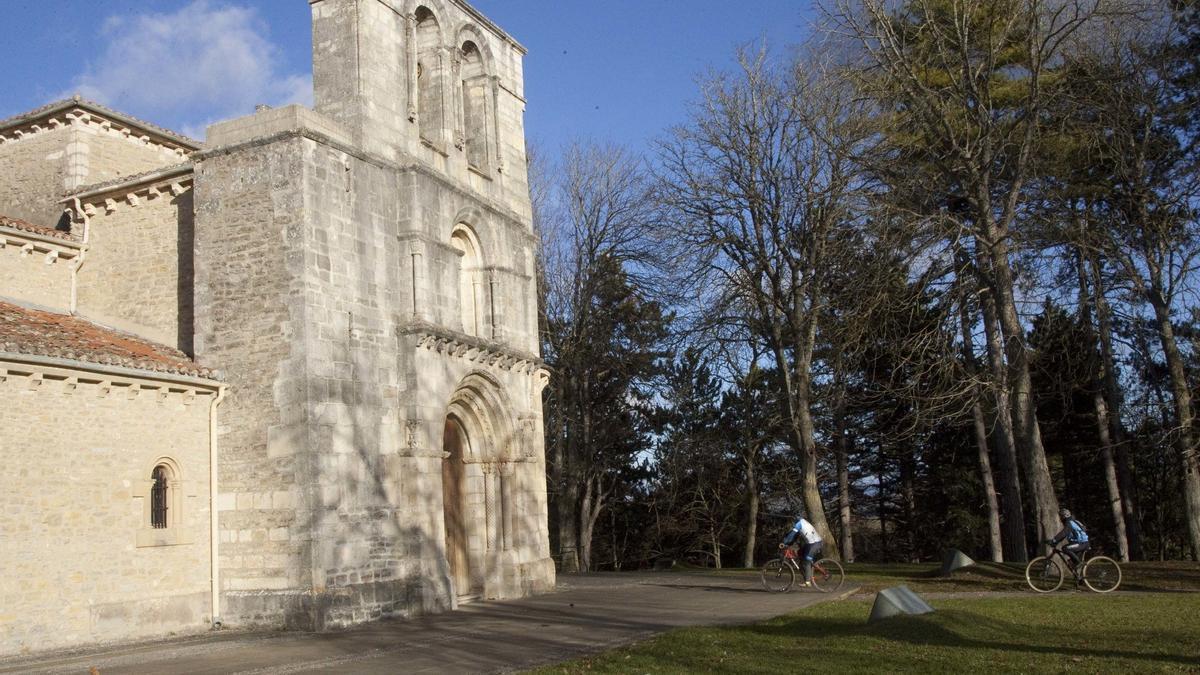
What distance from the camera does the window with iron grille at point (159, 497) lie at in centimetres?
1467

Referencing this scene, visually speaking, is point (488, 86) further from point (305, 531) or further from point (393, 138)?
point (305, 531)

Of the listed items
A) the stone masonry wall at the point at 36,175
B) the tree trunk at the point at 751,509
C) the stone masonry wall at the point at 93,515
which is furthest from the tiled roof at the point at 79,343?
the tree trunk at the point at 751,509

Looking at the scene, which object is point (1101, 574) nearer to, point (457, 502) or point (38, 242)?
point (457, 502)

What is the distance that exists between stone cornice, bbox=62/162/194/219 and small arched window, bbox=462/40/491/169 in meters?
5.72

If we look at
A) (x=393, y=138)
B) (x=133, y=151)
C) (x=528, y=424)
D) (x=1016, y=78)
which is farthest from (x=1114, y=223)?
(x=133, y=151)

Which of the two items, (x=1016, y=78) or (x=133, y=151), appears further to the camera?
(x=1016, y=78)

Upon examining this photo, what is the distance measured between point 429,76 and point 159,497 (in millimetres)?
9114

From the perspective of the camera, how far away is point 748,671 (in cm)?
968

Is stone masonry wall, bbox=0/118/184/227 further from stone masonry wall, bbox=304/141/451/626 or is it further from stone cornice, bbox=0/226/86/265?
stone masonry wall, bbox=304/141/451/626

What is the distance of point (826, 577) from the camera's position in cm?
1897

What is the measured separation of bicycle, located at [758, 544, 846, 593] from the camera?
62.1 ft

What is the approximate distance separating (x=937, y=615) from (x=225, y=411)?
10.4 meters

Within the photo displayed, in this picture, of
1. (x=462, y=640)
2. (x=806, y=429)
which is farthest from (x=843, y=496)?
(x=462, y=640)

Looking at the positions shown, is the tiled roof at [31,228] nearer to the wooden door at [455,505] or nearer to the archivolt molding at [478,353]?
the archivolt molding at [478,353]
